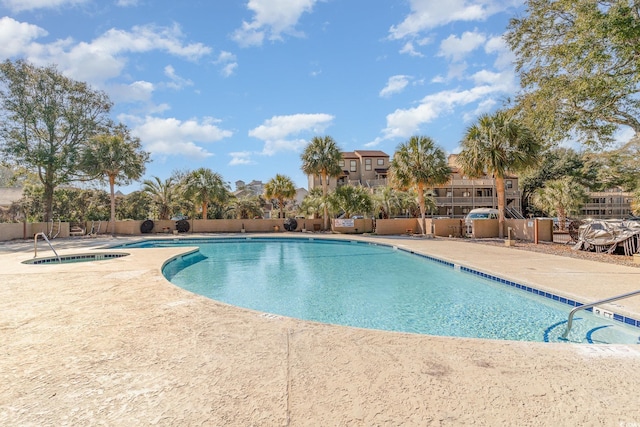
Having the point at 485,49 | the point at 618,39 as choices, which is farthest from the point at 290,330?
the point at 485,49

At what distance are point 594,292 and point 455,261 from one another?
4436 millimetres

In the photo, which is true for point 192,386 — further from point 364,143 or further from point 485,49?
point 364,143

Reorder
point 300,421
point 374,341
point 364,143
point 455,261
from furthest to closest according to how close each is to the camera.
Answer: point 364,143, point 455,261, point 374,341, point 300,421

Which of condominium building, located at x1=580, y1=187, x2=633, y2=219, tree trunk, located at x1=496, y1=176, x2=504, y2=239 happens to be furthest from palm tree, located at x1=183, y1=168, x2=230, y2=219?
condominium building, located at x1=580, y1=187, x2=633, y2=219

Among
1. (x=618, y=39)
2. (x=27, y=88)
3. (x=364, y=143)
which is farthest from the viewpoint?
(x=364, y=143)

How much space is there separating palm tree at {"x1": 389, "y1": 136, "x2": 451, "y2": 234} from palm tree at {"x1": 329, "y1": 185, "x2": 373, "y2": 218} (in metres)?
3.41

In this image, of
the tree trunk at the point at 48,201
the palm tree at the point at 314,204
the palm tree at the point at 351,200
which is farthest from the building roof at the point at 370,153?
the tree trunk at the point at 48,201

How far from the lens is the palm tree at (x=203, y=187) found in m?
26.4

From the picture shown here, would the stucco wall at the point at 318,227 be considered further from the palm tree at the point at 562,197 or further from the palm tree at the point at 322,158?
the palm tree at the point at 562,197

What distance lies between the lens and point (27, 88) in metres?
21.8

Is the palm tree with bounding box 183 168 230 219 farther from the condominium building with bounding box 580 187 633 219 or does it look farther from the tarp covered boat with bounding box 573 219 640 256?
the condominium building with bounding box 580 187 633 219

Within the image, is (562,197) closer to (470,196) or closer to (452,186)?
(452,186)

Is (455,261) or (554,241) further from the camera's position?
(554,241)

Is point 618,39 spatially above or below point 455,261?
above
